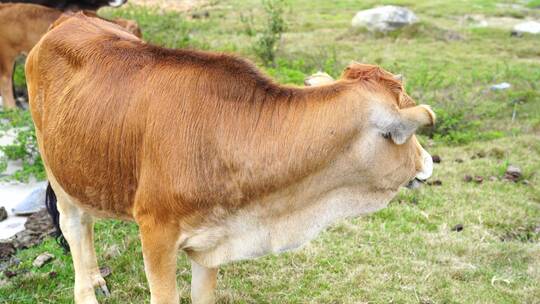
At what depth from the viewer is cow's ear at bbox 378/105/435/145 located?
312cm

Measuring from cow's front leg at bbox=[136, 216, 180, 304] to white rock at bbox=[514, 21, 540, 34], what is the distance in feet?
41.5

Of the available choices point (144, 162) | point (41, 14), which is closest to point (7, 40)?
point (41, 14)

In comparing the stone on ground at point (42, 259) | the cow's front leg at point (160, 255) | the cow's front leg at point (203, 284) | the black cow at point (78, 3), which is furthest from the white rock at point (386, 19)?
the cow's front leg at point (160, 255)

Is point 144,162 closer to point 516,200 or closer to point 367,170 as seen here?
point 367,170

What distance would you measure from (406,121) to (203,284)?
155cm

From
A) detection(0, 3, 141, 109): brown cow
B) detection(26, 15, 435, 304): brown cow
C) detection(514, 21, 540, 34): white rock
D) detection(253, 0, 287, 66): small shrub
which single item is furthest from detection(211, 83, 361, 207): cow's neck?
detection(514, 21, 540, 34): white rock

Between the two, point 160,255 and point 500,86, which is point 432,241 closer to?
point 160,255

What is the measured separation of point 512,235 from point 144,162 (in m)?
3.56

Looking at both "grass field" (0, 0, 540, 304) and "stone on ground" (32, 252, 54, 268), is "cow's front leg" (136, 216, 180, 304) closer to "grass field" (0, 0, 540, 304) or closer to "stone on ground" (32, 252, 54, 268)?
"grass field" (0, 0, 540, 304)

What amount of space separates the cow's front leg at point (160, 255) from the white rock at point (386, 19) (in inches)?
445

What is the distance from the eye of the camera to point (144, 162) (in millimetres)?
3250

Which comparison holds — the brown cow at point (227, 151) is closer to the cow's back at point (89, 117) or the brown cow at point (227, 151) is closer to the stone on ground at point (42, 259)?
the cow's back at point (89, 117)

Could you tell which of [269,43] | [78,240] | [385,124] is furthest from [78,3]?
[385,124]

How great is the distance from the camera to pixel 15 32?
8.68 m
